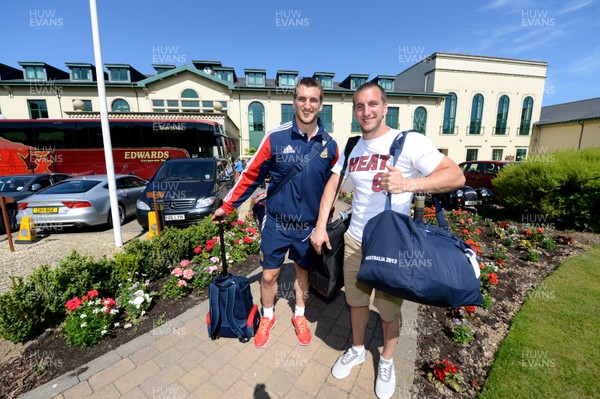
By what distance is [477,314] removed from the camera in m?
3.24

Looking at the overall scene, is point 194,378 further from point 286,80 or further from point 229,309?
point 286,80

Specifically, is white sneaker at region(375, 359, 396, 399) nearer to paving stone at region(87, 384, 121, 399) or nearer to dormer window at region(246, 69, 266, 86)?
paving stone at region(87, 384, 121, 399)

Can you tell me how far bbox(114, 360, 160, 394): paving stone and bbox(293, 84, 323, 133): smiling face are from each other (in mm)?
2794

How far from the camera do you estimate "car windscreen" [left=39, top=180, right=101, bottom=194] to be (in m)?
7.03

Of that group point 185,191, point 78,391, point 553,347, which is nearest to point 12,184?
point 185,191

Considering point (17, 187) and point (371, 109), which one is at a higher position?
point (371, 109)

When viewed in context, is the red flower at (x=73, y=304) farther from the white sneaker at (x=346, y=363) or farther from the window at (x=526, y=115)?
the window at (x=526, y=115)

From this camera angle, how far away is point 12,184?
788 cm

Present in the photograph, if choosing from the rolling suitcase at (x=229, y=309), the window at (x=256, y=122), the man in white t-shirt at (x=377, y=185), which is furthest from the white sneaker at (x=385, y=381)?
the window at (x=256, y=122)

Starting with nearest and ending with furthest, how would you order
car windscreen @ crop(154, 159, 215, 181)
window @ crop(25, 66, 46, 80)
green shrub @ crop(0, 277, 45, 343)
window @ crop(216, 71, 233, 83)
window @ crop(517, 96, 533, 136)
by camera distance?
green shrub @ crop(0, 277, 45, 343) < car windscreen @ crop(154, 159, 215, 181) < window @ crop(25, 66, 46, 80) < window @ crop(216, 71, 233, 83) < window @ crop(517, 96, 533, 136)

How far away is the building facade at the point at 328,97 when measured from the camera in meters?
24.5

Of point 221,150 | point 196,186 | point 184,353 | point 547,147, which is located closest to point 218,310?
point 184,353

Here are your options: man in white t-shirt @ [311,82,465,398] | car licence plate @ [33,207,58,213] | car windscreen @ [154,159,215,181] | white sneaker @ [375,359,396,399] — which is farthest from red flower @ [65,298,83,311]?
car licence plate @ [33,207,58,213]

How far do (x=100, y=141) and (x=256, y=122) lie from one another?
1547 centimetres
